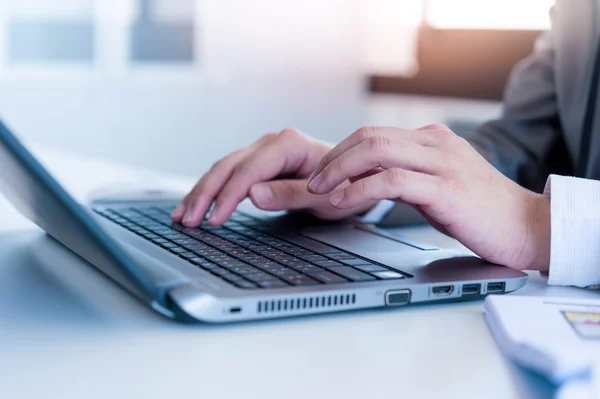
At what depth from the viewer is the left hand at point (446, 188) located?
24.4 inches

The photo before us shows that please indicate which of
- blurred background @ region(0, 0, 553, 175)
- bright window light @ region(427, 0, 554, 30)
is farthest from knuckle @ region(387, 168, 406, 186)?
blurred background @ region(0, 0, 553, 175)

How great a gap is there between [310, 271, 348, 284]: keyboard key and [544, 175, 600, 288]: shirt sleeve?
213mm

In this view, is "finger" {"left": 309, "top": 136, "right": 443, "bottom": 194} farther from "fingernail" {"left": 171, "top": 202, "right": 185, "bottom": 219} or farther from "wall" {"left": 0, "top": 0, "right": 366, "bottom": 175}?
"wall" {"left": 0, "top": 0, "right": 366, "bottom": 175}

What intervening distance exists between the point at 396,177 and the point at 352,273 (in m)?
0.09

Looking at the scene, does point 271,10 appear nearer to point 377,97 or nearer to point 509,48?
point 377,97

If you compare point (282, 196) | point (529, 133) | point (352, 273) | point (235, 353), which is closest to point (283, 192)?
point (282, 196)

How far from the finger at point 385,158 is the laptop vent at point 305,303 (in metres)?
0.15

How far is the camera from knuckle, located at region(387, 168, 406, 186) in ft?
1.99

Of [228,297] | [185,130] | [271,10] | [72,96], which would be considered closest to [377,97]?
[271,10]

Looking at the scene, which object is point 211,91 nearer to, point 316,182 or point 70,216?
point 316,182

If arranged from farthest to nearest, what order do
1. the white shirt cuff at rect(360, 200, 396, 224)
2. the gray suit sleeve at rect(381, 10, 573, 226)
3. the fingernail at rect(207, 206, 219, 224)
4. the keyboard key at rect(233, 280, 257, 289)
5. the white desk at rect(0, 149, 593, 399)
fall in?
the gray suit sleeve at rect(381, 10, 573, 226) < the white shirt cuff at rect(360, 200, 396, 224) < the fingernail at rect(207, 206, 219, 224) < the keyboard key at rect(233, 280, 257, 289) < the white desk at rect(0, 149, 593, 399)

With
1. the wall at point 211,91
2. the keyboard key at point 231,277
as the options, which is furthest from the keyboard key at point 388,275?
the wall at point 211,91

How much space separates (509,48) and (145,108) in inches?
63.9

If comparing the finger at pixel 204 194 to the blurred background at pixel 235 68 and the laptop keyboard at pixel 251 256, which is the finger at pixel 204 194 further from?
the blurred background at pixel 235 68
